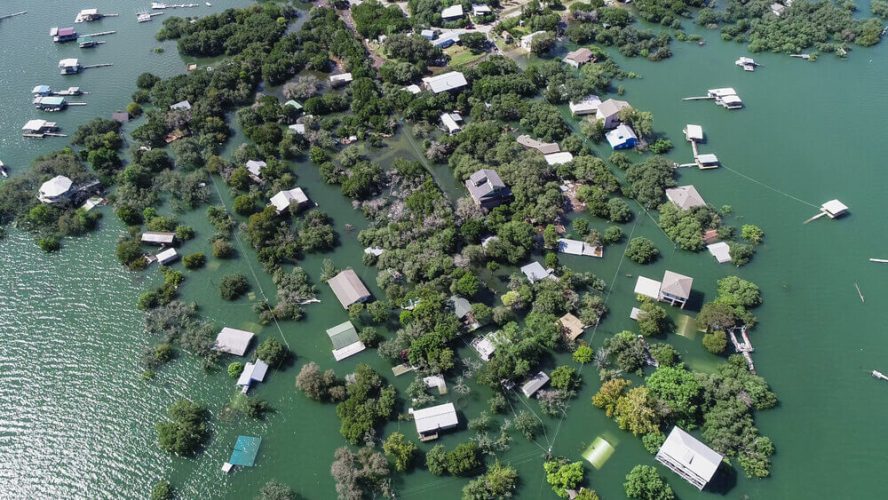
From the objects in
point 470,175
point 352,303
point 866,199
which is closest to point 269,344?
point 352,303

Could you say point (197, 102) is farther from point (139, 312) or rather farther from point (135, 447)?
point (135, 447)

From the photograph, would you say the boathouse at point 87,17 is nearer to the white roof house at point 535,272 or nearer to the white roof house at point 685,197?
the white roof house at point 535,272

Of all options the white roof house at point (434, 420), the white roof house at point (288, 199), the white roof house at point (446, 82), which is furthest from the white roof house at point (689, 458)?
the white roof house at point (446, 82)

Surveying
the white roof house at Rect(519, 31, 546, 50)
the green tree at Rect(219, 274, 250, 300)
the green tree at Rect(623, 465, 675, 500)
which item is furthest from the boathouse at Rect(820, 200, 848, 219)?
the green tree at Rect(219, 274, 250, 300)

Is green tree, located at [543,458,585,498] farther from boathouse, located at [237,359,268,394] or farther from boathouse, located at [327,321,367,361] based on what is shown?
boathouse, located at [237,359,268,394]

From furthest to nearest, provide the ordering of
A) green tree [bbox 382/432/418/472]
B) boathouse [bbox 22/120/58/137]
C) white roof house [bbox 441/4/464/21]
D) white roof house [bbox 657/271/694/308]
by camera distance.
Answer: white roof house [bbox 441/4/464/21] < boathouse [bbox 22/120/58/137] < white roof house [bbox 657/271/694/308] < green tree [bbox 382/432/418/472]
